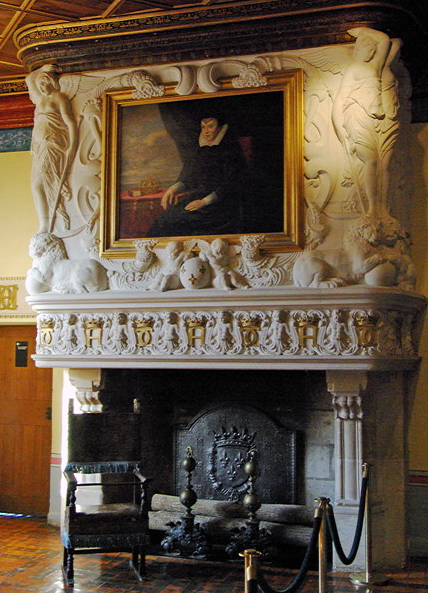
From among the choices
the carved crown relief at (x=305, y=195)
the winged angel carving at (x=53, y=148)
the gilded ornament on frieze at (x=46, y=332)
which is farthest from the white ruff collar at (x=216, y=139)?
the gilded ornament on frieze at (x=46, y=332)

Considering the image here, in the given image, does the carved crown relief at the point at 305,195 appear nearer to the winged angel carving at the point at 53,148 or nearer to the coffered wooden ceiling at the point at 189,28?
the winged angel carving at the point at 53,148

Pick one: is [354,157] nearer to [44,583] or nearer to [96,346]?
[96,346]

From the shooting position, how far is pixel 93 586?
574cm

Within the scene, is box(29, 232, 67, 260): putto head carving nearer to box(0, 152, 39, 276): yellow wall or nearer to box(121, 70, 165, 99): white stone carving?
box(0, 152, 39, 276): yellow wall

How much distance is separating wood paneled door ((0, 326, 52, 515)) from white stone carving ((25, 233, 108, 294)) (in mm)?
1439

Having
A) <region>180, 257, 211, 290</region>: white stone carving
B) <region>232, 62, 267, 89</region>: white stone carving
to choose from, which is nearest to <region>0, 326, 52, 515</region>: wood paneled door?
<region>180, 257, 211, 290</region>: white stone carving

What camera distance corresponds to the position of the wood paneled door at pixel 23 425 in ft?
26.3

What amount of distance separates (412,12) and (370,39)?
436mm

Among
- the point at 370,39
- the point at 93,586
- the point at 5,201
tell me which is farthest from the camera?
the point at 5,201

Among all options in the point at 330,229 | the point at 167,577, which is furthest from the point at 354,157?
the point at 167,577

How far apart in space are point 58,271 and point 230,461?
2.22 m

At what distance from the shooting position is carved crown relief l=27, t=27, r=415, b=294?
6.10 meters

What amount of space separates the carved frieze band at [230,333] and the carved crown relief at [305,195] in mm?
19

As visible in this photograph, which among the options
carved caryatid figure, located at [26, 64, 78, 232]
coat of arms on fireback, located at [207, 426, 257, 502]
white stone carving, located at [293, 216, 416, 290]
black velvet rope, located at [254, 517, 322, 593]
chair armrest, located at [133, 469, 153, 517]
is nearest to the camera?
black velvet rope, located at [254, 517, 322, 593]
